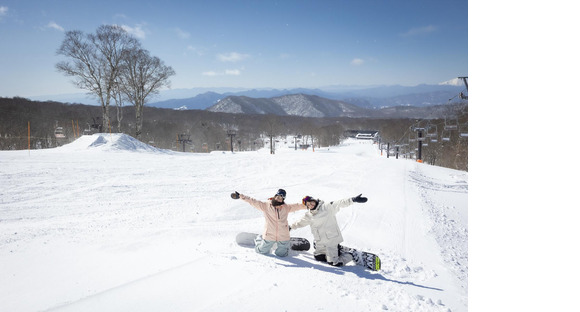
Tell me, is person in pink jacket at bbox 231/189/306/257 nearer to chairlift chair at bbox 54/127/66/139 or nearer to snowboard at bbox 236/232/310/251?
snowboard at bbox 236/232/310/251

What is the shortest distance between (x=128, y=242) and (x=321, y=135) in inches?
3605

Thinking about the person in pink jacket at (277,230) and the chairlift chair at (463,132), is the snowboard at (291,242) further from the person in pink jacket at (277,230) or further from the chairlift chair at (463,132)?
the chairlift chair at (463,132)

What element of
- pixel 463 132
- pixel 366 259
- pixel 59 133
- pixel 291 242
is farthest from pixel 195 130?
pixel 366 259

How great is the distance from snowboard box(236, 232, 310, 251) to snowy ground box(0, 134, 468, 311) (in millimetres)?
170

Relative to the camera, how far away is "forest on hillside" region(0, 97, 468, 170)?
26.8 m

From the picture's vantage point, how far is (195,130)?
95375mm

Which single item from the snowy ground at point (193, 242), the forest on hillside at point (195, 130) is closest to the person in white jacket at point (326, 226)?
the snowy ground at point (193, 242)

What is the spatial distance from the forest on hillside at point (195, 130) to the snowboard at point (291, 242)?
11835 mm

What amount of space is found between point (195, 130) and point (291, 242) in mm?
94918

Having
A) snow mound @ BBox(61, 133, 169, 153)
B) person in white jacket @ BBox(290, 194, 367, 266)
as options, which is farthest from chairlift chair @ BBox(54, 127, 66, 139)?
person in white jacket @ BBox(290, 194, 367, 266)

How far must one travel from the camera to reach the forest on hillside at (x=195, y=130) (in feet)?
88.0
